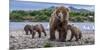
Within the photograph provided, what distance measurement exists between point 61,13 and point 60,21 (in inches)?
3.4

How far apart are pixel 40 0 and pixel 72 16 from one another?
0.40 meters

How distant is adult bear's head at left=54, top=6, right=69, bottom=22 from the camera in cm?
183

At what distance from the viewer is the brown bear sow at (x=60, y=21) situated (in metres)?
1.81

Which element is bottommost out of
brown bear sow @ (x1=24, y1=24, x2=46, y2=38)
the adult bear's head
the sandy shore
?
the sandy shore

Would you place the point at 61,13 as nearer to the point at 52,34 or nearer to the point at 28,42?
the point at 52,34

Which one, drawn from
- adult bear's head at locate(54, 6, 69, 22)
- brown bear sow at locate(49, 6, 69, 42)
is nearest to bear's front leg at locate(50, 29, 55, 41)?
brown bear sow at locate(49, 6, 69, 42)

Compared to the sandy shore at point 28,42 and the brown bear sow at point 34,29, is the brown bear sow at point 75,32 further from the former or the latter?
the brown bear sow at point 34,29

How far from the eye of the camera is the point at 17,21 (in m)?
1.66

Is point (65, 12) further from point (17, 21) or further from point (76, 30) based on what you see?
point (17, 21)

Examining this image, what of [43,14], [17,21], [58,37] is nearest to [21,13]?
[17,21]

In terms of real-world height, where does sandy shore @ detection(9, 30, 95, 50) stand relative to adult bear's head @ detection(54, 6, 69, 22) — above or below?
below

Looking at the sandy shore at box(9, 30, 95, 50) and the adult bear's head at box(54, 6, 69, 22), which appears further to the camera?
the adult bear's head at box(54, 6, 69, 22)

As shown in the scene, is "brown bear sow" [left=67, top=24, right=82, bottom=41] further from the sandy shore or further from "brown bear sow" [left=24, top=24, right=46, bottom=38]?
"brown bear sow" [left=24, top=24, right=46, bottom=38]
